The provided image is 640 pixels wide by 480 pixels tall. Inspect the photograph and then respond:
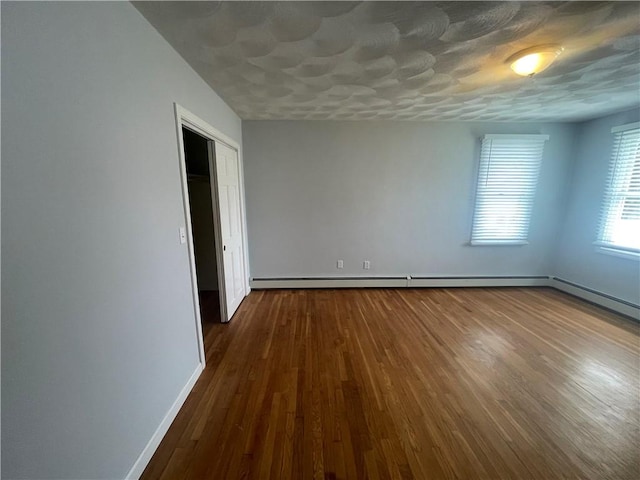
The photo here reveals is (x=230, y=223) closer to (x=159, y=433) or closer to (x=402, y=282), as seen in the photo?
(x=159, y=433)

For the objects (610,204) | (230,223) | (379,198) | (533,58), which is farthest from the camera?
(379,198)

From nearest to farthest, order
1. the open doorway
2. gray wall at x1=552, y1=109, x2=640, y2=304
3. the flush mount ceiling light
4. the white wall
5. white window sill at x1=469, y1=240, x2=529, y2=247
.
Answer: the white wall, the flush mount ceiling light, gray wall at x1=552, y1=109, x2=640, y2=304, the open doorway, white window sill at x1=469, y1=240, x2=529, y2=247

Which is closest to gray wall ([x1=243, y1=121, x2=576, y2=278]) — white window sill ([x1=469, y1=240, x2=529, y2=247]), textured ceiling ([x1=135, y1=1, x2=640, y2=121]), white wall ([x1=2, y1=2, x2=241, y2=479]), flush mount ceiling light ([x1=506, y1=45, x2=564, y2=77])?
white window sill ([x1=469, y1=240, x2=529, y2=247])

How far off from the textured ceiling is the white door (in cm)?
67

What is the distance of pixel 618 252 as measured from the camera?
9.83 feet

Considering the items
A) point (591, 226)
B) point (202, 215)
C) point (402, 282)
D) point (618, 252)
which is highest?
point (202, 215)

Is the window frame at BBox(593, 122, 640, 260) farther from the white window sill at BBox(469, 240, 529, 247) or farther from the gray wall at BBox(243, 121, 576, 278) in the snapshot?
the white window sill at BBox(469, 240, 529, 247)

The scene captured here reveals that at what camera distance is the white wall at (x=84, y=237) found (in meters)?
0.75

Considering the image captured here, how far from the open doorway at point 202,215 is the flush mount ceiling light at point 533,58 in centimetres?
327

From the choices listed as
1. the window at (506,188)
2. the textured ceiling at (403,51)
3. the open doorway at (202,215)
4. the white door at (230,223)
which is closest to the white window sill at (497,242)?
the window at (506,188)

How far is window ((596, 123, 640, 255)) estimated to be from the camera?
2857 mm

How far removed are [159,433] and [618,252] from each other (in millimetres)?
5072

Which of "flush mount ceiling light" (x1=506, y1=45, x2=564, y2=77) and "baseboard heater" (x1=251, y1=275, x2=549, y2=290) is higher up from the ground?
"flush mount ceiling light" (x1=506, y1=45, x2=564, y2=77)

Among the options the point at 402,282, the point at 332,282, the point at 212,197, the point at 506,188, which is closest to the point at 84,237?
the point at 212,197
